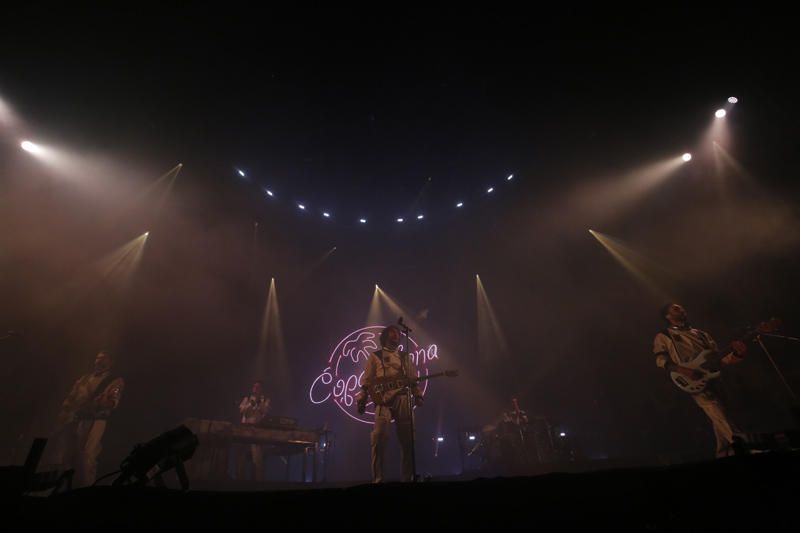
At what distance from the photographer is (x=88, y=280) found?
441 inches

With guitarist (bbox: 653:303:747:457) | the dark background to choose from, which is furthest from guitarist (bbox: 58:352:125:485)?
guitarist (bbox: 653:303:747:457)

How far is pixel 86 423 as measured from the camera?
7961 mm

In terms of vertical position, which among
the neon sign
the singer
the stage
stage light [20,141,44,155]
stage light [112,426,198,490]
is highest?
stage light [20,141,44,155]

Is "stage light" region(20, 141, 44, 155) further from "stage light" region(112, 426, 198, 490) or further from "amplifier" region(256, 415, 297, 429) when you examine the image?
"stage light" region(112, 426, 198, 490)

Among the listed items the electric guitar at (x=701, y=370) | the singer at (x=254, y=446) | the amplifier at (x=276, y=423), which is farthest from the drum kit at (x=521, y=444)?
the singer at (x=254, y=446)

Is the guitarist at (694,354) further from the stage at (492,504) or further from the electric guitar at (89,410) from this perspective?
the electric guitar at (89,410)

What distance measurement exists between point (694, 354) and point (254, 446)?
1075cm

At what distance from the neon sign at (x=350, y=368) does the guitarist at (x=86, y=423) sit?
24.6 ft

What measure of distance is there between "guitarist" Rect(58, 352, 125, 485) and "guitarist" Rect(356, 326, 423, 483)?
6.72 meters

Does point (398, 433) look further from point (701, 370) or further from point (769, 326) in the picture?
point (769, 326)

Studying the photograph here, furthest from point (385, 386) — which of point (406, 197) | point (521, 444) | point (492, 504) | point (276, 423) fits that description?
point (406, 197)

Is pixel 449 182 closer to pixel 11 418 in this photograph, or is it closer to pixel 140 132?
pixel 140 132

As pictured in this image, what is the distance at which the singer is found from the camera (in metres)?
9.35

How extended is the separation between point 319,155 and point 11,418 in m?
11.8
